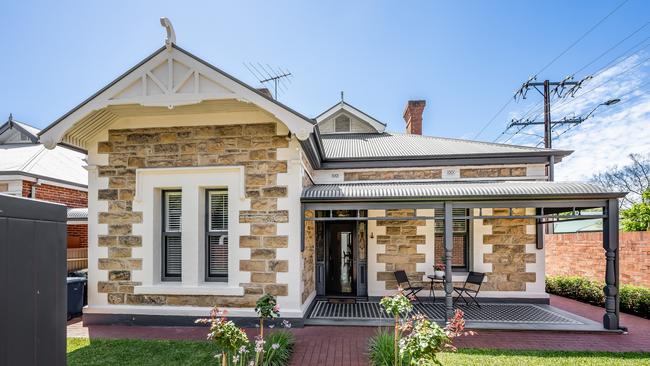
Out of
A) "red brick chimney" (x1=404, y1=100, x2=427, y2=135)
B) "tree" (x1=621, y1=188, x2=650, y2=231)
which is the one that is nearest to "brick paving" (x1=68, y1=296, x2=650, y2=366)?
"tree" (x1=621, y1=188, x2=650, y2=231)

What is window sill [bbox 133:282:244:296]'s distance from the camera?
677 centimetres

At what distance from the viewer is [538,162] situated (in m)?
9.17

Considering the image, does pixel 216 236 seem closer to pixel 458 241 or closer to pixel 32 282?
pixel 32 282

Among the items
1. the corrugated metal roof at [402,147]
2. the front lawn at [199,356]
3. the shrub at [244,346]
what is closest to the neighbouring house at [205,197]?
the front lawn at [199,356]

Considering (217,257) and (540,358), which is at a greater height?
(217,257)

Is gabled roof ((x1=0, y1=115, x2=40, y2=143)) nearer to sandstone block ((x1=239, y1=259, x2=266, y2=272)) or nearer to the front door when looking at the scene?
sandstone block ((x1=239, y1=259, x2=266, y2=272))

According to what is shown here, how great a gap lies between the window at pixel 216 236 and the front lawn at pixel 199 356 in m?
1.65

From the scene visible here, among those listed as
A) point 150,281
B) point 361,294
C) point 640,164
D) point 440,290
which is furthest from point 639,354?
point 640,164

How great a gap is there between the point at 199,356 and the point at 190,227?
2652mm

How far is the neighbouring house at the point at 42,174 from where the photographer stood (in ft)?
31.6

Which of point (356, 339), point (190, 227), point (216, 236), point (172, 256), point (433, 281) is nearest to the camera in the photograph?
point (356, 339)

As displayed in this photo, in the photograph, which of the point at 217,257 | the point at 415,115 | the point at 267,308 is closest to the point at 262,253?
the point at 217,257

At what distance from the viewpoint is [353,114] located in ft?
45.0

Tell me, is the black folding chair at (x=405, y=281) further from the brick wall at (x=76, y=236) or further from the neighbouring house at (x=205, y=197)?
the brick wall at (x=76, y=236)
